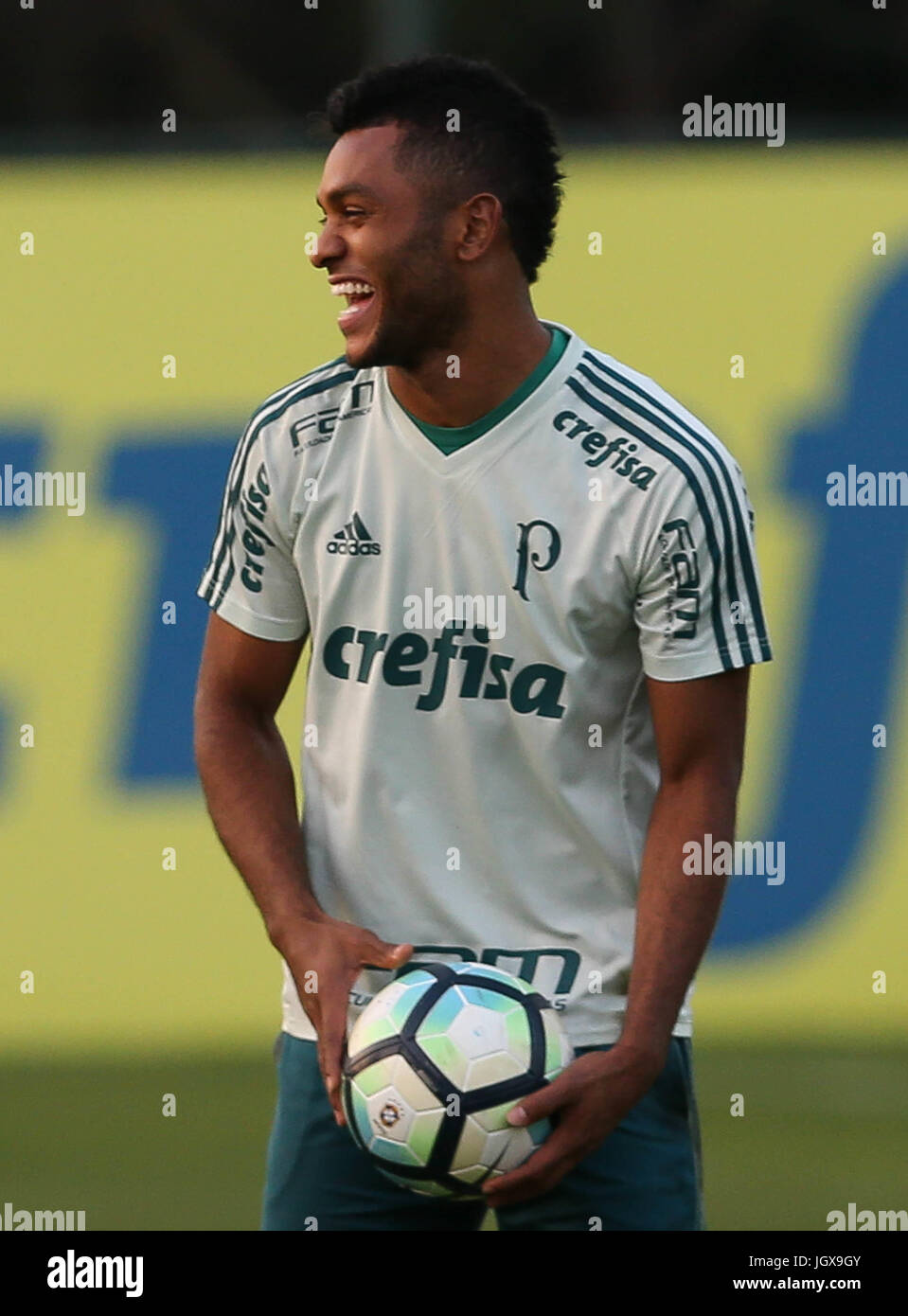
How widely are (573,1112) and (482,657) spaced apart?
2.19 feet

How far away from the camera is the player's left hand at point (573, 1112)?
10.3ft

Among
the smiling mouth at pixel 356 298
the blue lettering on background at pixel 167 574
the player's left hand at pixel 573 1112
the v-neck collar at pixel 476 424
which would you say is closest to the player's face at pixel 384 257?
the smiling mouth at pixel 356 298

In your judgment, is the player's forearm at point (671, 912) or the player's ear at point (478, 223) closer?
the player's forearm at point (671, 912)

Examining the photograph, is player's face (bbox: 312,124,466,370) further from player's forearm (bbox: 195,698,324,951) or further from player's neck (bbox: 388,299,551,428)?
player's forearm (bbox: 195,698,324,951)

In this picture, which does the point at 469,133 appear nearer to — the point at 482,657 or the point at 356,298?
the point at 356,298

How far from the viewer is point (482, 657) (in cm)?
333

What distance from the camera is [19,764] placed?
6266mm

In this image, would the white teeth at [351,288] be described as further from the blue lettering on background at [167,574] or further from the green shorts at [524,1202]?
the blue lettering on background at [167,574]

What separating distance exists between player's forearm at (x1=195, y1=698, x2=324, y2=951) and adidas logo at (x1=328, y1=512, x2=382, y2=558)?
35cm

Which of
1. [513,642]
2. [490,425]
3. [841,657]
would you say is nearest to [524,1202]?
[513,642]

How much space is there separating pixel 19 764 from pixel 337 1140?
3.06 meters

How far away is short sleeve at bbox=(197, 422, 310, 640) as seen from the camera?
345cm
